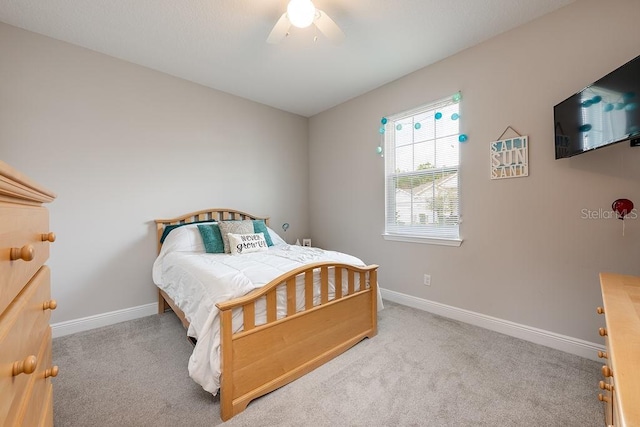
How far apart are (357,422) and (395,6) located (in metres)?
2.66

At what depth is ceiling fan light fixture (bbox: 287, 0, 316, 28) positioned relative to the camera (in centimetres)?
167

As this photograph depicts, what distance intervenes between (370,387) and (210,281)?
118cm

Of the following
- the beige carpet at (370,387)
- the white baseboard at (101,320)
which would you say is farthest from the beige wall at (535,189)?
the white baseboard at (101,320)

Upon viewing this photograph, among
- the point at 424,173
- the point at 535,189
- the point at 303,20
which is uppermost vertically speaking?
the point at 303,20

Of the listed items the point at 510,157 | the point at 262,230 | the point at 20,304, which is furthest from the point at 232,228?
the point at 510,157

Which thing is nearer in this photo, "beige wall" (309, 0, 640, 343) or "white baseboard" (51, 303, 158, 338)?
"beige wall" (309, 0, 640, 343)

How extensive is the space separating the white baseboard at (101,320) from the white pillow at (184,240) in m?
0.68

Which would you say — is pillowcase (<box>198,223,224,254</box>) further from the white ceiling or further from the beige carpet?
the white ceiling

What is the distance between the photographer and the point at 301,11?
170cm

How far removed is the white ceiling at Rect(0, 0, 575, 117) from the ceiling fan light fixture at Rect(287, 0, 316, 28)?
324 mm

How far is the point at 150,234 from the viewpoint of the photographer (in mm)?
2826

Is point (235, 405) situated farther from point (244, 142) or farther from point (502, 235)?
point (244, 142)

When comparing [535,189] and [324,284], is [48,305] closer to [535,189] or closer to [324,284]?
[324,284]

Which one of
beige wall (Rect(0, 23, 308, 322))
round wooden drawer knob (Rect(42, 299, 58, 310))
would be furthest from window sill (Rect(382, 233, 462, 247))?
round wooden drawer knob (Rect(42, 299, 58, 310))
